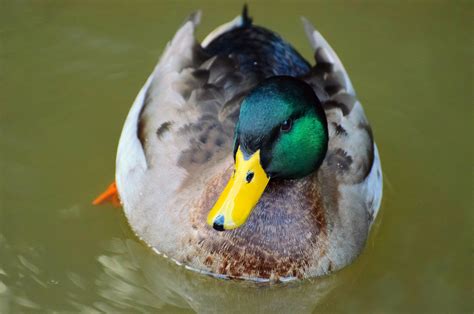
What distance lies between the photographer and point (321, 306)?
545 cm

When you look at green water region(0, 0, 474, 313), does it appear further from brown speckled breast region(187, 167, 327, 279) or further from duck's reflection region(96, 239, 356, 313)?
brown speckled breast region(187, 167, 327, 279)

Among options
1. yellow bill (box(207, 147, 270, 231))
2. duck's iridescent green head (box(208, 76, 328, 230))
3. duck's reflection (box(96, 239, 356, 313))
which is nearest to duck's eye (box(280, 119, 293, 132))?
duck's iridescent green head (box(208, 76, 328, 230))

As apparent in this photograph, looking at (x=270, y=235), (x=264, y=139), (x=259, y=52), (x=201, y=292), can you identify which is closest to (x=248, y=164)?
(x=264, y=139)

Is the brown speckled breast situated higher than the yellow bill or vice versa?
the yellow bill

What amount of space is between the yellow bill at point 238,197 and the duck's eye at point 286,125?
0.69 ft

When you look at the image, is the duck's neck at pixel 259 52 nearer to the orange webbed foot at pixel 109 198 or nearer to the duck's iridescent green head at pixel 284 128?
the duck's iridescent green head at pixel 284 128

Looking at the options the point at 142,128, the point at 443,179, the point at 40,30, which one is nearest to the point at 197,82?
the point at 142,128

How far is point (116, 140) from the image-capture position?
21.8ft

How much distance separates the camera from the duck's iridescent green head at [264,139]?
4.80 m

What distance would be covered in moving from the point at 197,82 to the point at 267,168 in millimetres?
1059

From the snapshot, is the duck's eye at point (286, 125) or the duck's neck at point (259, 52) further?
the duck's neck at point (259, 52)

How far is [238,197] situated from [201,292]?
2.78 ft

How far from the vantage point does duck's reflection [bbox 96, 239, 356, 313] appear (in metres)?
5.35

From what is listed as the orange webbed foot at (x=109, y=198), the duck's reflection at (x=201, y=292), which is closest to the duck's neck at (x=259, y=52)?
the orange webbed foot at (x=109, y=198)
